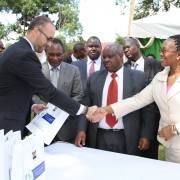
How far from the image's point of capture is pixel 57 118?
7.53 ft

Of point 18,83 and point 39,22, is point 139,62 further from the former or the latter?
point 18,83

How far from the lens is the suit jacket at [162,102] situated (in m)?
2.43

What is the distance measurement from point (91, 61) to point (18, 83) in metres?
2.53

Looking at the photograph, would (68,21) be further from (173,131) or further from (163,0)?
(173,131)

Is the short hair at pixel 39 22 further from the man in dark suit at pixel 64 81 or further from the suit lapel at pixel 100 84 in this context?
the man in dark suit at pixel 64 81

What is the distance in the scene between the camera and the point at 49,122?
2.27 meters

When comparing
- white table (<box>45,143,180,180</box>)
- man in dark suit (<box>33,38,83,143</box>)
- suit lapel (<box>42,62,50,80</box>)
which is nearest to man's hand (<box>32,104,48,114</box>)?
white table (<box>45,143,180,180</box>)

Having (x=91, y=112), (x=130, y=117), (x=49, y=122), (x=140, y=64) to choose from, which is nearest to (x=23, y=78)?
(x=49, y=122)

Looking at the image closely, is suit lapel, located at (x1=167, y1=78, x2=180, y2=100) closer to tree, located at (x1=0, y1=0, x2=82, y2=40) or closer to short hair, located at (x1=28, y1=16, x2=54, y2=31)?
short hair, located at (x1=28, y1=16, x2=54, y2=31)

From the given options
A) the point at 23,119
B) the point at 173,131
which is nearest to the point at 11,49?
the point at 23,119

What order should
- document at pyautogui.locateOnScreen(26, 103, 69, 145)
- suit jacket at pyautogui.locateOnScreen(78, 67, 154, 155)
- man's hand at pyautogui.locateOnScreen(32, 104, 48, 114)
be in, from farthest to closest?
1. suit jacket at pyautogui.locateOnScreen(78, 67, 154, 155)
2. man's hand at pyautogui.locateOnScreen(32, 104, 48, 114)
3. document at pyautogui.locateOnScreen(26, 103, 69, 145)

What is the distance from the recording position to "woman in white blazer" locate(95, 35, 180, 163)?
2.42m

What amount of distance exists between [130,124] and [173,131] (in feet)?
1.73

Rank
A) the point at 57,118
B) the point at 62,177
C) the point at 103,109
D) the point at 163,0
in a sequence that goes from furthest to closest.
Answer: the point at 163,0 → the point at 103,109 → the point at 57,118 → the point at 62,177
